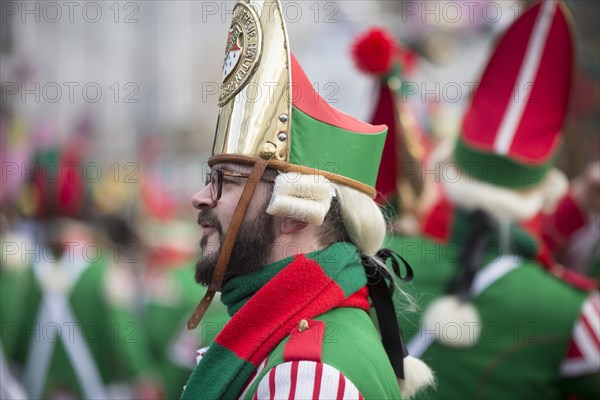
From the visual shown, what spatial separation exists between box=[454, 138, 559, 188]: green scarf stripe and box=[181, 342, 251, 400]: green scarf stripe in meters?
1.96

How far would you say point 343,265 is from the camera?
2.43 metres

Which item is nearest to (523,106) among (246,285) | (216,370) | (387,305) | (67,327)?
(387,305)

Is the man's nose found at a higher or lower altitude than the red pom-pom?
lower

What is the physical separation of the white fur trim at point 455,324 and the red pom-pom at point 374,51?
1.26 metres

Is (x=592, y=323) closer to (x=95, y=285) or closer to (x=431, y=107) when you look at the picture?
(x=95, y=285)

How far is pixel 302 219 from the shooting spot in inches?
95.5

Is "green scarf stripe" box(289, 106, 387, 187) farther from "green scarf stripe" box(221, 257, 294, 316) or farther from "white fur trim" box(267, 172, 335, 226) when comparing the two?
"green scarf stripe" box(221, 257, 294, 316)

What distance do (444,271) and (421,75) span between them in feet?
15.6

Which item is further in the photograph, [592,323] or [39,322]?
[39,322]

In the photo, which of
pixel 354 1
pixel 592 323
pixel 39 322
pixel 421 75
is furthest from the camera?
pixel 354 1

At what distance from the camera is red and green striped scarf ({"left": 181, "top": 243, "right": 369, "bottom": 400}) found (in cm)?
228

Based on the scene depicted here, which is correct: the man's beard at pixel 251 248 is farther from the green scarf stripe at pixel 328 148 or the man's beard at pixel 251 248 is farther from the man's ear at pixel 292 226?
the green scarf stripe at pixel 328 148

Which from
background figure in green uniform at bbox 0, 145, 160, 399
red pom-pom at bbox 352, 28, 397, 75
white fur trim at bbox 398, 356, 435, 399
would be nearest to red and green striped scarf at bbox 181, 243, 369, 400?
white fur trim at bbox 398, 356, 435, 399

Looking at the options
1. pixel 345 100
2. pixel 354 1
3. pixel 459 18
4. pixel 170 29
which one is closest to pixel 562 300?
pixel 345 100
